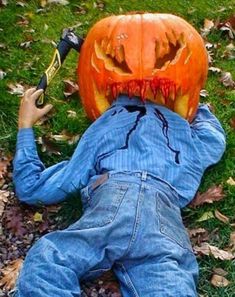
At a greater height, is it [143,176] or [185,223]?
[143,176]

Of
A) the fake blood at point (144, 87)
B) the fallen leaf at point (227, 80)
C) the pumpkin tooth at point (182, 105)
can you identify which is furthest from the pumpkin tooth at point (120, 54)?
the fallen leaf at point (227, 80)

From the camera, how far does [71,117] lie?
16.4 ft

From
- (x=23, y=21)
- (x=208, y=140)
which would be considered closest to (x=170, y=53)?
(x=208, y=140)

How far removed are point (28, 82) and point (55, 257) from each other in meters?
2.29

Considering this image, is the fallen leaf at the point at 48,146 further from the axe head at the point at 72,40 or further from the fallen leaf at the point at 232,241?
the fallen leaf at the point at 232,241

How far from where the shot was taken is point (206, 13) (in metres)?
6.50

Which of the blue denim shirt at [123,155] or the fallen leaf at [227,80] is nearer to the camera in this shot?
the blue denim shirt at [123,155]

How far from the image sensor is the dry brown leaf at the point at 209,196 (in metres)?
4.17

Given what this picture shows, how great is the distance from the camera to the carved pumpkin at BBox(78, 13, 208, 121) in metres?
4.22

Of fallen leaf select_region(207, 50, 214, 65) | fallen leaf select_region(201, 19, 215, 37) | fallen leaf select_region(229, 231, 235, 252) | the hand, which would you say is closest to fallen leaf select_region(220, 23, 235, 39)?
fallen leaf select_region(201, 19, 215, 37)

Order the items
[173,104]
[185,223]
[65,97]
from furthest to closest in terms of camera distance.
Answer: [65,97] → [173,104] → [185,223]

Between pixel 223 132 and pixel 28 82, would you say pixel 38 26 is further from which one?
pixel 223 132

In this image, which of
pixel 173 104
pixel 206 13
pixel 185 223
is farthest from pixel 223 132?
pixel 206 13

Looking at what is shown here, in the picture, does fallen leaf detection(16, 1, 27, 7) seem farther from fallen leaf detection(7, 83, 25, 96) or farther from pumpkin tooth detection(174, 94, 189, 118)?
pumpkin tooth detection(174, 94, 189, 118)
